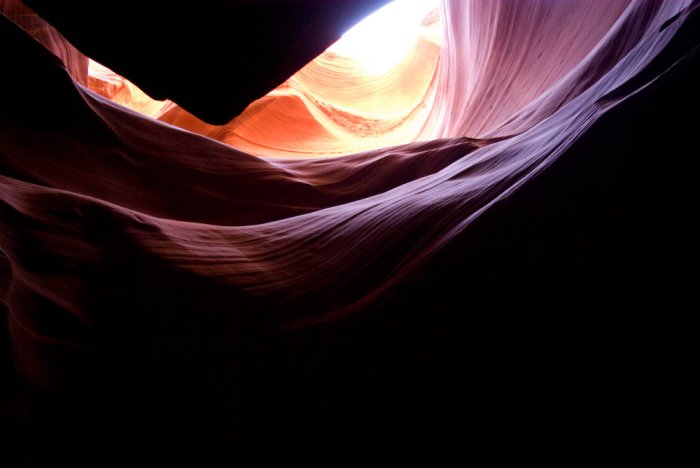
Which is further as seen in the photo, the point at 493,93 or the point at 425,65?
the point at 425,65

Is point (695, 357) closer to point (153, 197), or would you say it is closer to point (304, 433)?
point (304, 433)

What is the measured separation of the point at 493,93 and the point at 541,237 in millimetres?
2481

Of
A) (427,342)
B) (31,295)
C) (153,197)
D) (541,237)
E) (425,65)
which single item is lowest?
(427,342)

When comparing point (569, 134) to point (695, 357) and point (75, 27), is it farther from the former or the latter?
point (75, 27)

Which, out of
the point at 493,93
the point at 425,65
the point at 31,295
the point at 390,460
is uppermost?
the point at 425,65

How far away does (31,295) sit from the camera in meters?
0.97

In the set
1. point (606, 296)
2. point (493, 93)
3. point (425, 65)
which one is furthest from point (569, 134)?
point (425, 65)

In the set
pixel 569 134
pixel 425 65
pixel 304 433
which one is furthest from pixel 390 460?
pixel 425 65

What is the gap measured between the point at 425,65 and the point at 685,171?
6741 millimetres

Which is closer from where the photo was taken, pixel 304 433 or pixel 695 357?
pixel 695 357

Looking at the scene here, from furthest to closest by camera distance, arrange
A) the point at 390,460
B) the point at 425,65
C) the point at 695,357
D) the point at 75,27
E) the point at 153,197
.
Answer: the point at 425,65 < the point at 153,197 < the point at 75,27 < the point at 390,460 < the point at 695,357

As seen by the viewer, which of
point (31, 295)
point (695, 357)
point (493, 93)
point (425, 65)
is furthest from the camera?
point (425, 65)

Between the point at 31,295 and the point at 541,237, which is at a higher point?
the point at 31,295

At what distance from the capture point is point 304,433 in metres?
0.92
